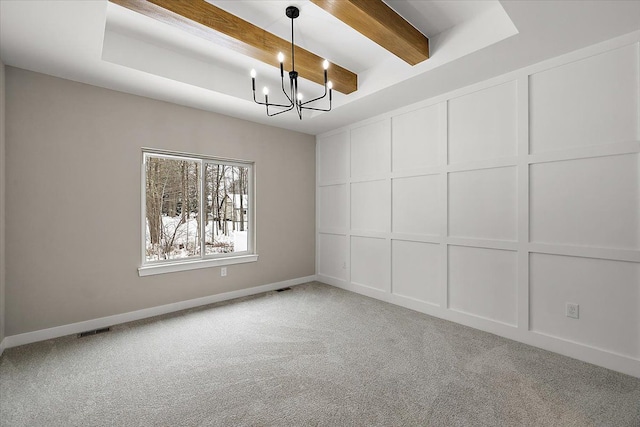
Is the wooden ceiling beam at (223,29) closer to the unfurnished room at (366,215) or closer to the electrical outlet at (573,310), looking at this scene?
the unfurnished room at (366,215)

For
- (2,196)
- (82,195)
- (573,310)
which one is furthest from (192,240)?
(573,310)

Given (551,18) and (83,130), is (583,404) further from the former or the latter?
(83,130)

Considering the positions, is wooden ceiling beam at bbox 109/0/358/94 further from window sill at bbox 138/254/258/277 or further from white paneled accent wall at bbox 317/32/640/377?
window sill at bbox 138/254/258/277

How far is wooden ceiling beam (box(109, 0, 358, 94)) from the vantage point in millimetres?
2191

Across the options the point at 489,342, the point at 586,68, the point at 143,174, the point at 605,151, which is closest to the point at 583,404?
the point at 489,342

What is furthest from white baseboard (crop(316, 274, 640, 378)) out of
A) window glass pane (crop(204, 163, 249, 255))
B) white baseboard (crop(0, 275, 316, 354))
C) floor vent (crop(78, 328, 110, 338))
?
floor vent (crop(78, 328, 110, 338))

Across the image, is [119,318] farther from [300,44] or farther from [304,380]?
[300,44]

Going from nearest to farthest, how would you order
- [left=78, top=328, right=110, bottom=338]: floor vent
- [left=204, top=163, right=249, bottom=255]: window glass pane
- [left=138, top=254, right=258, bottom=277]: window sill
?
[left=78, top=328, right=110, bottom=338]: floor vent < [left=138, top=254, right=258, bottom=277]: window sill < [left=204, top=163, right=249, bottom=255]: window glass pane

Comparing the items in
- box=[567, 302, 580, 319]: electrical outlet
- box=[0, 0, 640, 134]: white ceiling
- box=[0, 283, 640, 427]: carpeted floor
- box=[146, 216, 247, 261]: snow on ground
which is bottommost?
box=[0, 283, 640, 427]: carpeted floor

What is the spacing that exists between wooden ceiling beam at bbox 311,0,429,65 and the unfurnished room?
0.9 inches

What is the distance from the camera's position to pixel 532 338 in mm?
2754

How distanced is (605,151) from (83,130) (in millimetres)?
4670

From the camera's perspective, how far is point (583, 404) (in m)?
1.93

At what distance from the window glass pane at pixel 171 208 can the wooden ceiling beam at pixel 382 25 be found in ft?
8.62
